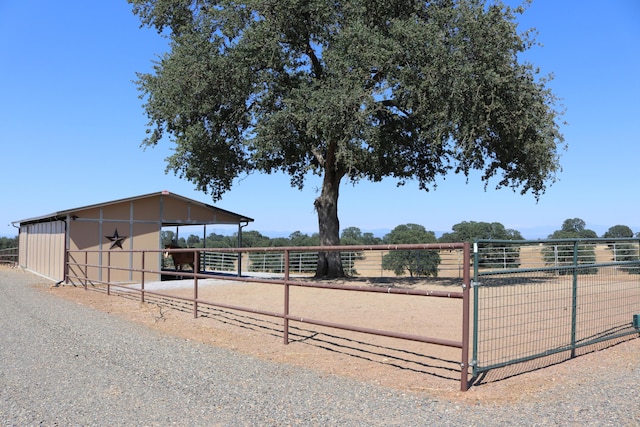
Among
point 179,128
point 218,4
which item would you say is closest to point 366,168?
point 179,128

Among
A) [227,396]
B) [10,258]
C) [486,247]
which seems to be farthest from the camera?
[10,258]

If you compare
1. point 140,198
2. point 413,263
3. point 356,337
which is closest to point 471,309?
point 356,337

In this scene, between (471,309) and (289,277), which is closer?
(471,309)

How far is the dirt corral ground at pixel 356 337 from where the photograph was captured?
5.71m

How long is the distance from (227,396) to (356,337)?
12.3 feet

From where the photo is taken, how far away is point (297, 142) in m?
18.7

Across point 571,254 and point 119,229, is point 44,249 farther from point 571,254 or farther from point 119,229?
point 571,254

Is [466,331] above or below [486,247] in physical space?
below

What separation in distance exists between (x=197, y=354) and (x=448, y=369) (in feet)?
10.5

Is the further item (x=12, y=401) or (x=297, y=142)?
(x=297, y=142)

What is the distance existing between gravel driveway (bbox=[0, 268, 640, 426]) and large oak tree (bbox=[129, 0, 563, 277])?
1069 centimetres

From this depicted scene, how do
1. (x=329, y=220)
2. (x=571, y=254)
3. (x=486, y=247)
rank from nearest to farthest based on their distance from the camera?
(x=486, y=247), (x=329, y=220), (x=571, y=254)

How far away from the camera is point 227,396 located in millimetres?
5020

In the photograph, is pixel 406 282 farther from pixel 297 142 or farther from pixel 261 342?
pixel 261 342
